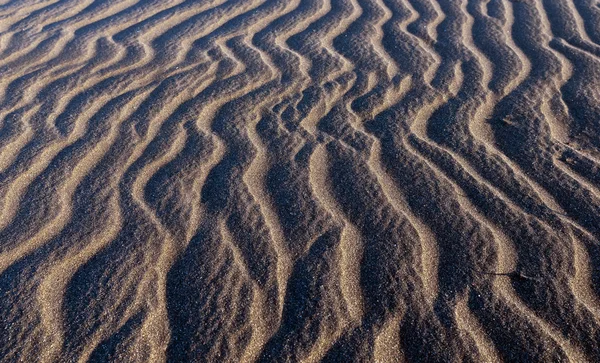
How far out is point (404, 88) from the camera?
3.26 meters

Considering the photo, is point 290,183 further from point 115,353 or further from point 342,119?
point 115,353

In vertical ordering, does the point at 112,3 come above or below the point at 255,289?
below

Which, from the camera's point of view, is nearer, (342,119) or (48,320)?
(48,320)

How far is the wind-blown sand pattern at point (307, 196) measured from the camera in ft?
6.07

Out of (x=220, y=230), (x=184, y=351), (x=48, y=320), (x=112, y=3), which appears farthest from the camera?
(x=112, y=3)

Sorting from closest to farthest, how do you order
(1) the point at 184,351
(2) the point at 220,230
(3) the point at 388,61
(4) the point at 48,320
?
1. (1) the point at 184,351
2. (4) the point at 48,320
3. (2) the point at 220,230
4. (3) the point at 388,61

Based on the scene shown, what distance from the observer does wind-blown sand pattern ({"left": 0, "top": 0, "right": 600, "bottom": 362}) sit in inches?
72.8

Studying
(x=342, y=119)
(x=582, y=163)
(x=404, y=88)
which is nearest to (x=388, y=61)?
(x=404, y=88)

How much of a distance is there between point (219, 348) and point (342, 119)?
5.21ft

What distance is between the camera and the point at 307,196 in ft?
7.93

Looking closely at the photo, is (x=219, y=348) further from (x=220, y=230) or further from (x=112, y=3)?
(x=112, y=3)

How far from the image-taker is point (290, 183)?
250 centimetres

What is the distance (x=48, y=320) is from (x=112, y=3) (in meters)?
3.84

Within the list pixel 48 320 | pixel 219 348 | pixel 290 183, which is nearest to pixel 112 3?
pixel 290 183
